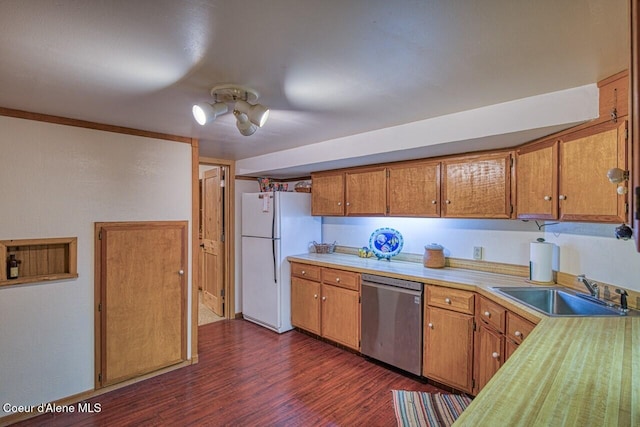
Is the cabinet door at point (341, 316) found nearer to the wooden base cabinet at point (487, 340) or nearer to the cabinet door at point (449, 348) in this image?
the cabinet door at point (449, 348)

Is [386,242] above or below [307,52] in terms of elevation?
below

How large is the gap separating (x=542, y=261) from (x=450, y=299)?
0.72 meters

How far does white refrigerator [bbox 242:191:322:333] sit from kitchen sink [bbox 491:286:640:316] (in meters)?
2.31

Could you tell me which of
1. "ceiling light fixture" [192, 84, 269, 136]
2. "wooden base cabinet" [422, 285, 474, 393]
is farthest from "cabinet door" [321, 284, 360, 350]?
"ceiling light fixture" [192, 84, 269, 136]

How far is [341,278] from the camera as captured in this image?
131 inches

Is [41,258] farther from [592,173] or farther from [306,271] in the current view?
[592,173]

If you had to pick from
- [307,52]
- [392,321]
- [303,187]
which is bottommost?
[392,321]

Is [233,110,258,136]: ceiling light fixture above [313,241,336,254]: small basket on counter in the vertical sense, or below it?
above

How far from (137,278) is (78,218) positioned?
667 mm

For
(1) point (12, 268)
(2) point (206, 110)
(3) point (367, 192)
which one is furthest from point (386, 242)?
(1) point (12, 268)

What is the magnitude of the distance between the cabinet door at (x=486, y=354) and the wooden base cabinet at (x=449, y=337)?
0.05 meters

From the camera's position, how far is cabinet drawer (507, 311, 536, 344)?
6.12 feet

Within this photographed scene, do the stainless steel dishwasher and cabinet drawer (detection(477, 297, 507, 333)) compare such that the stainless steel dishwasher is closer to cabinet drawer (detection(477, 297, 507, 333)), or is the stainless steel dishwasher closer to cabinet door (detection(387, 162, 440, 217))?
cabinet drawer (detection(477, 297, 507, 333))

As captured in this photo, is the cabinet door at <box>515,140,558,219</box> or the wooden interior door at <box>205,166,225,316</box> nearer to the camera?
the cabinet door at <box>515,140,558,219</box>
